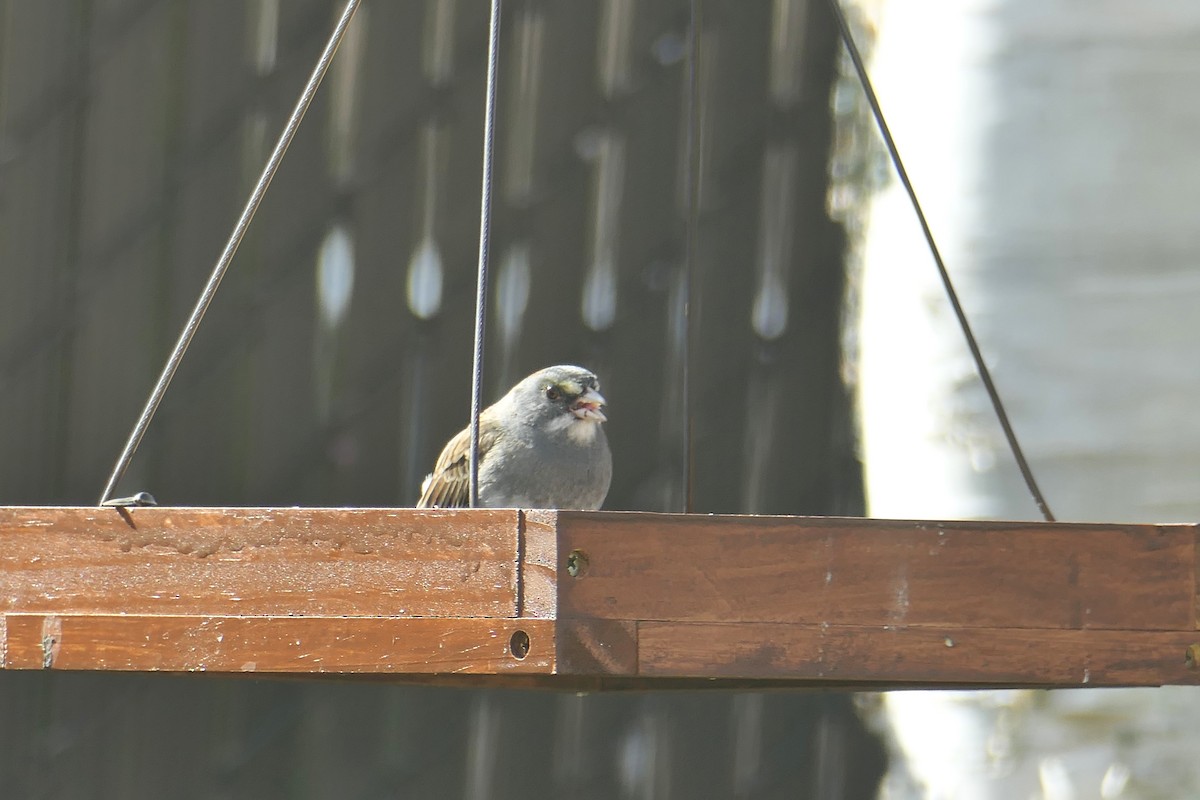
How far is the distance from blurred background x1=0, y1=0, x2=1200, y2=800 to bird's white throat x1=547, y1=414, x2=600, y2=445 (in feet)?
1.52

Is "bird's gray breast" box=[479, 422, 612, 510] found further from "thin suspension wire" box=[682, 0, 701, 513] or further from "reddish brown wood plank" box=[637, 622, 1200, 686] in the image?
"reddish brown wood plank" box=[637, 622, 1200, 686]

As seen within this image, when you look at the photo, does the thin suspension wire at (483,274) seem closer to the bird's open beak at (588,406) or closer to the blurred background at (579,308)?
the bird's open beak at (588,406)

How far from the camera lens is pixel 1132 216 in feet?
7.89

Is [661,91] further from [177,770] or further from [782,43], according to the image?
[177,770]

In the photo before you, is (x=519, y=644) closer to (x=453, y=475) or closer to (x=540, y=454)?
(x=540, y=454)

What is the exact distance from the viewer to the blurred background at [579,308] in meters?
2.43

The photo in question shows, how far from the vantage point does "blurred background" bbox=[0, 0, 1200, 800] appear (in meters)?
2.43

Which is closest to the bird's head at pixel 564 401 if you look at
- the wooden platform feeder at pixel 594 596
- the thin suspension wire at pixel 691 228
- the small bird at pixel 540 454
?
the small bird at pixel 540 454

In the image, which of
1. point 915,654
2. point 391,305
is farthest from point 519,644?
point 391,305

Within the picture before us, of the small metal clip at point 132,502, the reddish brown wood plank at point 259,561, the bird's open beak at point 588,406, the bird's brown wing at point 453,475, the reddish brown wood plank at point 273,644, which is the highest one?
the bird's open beak at point 588,406

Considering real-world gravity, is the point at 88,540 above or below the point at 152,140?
below

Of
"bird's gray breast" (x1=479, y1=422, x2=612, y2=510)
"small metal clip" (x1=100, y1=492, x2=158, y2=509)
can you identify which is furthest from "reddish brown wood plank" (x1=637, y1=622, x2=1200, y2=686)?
"bird's gray breast" (x1=479, y1=422, x2=612, y2=510)

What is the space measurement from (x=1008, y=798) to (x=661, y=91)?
4.59ft

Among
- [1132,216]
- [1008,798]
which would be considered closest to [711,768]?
[1008,798]
